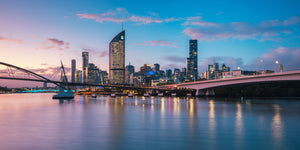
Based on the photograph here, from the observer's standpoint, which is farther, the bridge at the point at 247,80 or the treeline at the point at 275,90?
the treeline at the point at 275,90

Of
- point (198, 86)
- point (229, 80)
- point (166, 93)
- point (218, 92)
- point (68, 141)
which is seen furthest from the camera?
point (166, 93)

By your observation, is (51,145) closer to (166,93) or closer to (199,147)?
(199,147)

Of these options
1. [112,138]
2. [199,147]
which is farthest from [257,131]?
[112,138]

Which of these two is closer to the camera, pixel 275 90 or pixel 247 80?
pixel 247 80

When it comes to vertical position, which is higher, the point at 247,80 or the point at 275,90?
the point at 247,80

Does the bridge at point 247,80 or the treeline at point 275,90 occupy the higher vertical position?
the bridge at point 247,80

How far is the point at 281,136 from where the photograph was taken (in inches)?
744

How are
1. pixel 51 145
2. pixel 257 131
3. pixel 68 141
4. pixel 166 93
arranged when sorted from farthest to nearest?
pixel 166 93 < pixel 257 131 < pixel 68 141 < pixel 51 145

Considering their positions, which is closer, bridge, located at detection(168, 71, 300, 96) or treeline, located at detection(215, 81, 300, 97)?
bridge, located at detection(168, 71, 300, 96)

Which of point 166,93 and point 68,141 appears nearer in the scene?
point 68,141

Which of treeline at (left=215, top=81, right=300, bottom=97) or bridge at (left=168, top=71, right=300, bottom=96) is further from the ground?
bridge at (left=168, top=71, right=300, bottom=96)

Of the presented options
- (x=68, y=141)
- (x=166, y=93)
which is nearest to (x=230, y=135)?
(x=68, y=141)

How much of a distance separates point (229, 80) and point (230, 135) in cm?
7910

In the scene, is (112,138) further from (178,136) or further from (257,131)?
(257,131)
